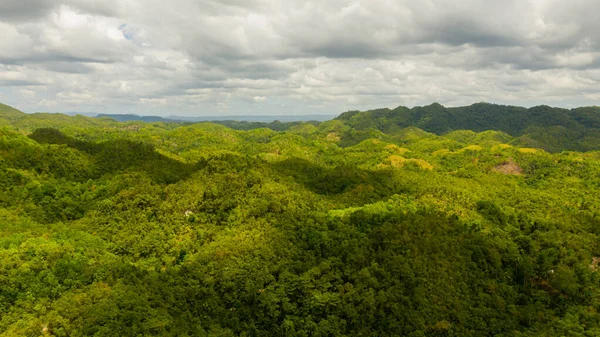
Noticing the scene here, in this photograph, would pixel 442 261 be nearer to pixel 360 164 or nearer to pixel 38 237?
pixel 38 237

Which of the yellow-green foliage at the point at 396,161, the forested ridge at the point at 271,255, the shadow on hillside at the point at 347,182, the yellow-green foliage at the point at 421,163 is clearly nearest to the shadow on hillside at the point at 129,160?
the forested ridge at the point at 271,255

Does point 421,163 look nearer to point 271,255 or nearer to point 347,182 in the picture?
point 347,182

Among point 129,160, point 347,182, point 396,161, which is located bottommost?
point 347,182

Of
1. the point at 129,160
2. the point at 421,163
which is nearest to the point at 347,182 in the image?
the point at 421,163

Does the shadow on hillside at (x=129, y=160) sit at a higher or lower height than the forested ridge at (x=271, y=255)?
higher

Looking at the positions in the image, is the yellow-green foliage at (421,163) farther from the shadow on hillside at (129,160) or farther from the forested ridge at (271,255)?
the shadow on hillside at (129,160)

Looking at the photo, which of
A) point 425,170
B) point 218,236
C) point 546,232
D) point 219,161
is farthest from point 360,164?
point 218,236
